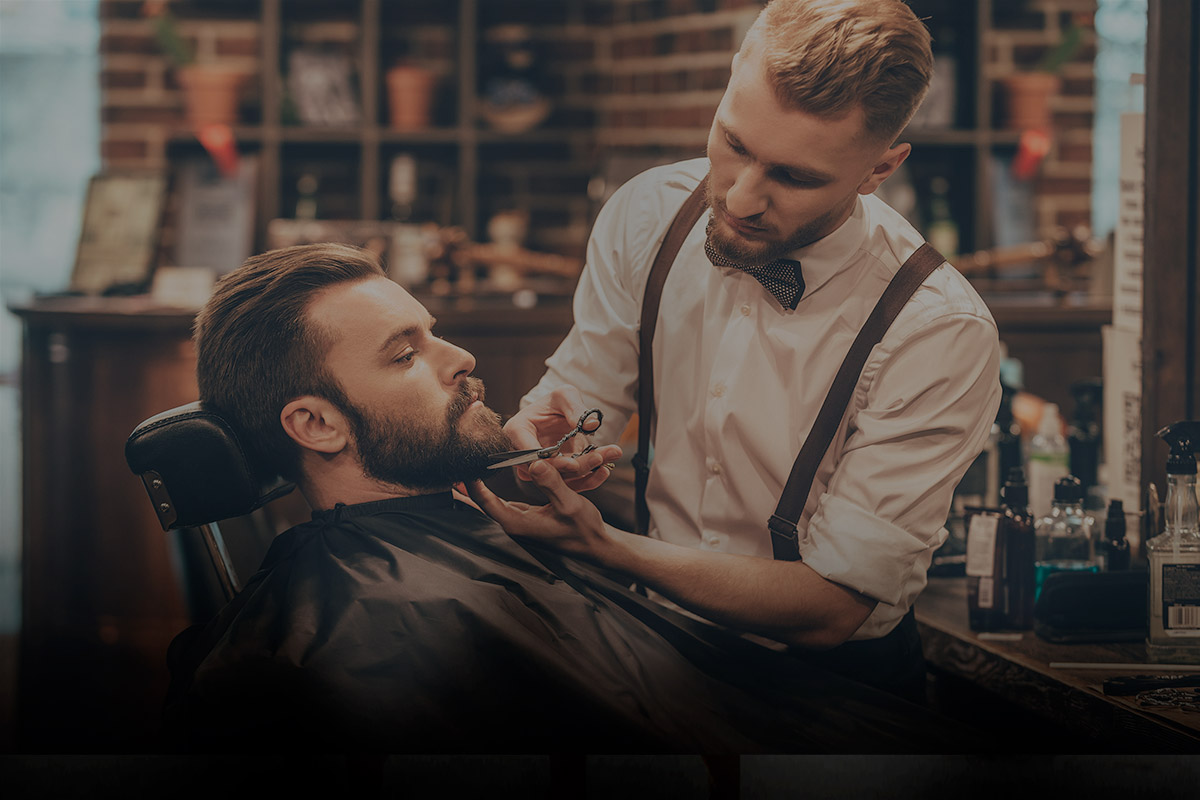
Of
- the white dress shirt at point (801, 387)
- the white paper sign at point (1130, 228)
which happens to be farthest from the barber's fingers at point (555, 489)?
the white paper sign at point (1130, 228)

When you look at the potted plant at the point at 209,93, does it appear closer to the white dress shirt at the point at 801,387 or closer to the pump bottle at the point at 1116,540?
the white dress shirt at the point at 801,387

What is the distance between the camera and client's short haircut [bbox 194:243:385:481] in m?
1.28

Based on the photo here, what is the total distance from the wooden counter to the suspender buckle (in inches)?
18.0

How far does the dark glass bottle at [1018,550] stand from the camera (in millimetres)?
1609

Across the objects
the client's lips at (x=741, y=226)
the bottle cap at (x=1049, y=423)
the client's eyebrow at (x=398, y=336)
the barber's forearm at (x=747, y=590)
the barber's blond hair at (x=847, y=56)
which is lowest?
the barber's forearm at (x=747, y=590)

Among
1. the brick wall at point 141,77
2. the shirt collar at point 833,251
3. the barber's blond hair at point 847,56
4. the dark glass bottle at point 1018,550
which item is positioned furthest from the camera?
the brick wall at point 141,77

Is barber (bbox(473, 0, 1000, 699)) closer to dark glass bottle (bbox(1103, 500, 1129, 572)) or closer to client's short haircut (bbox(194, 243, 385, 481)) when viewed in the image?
client's short haircut (bbox(194, 243, 385, 481))

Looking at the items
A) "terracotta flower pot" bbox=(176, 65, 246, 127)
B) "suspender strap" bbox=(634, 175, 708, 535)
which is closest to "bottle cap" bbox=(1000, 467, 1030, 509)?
"suspender strap" bbox=(634, 175, 708, 535)

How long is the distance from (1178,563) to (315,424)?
1.19 meters

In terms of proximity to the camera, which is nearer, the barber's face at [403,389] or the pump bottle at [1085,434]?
the barber's face at [403,389]

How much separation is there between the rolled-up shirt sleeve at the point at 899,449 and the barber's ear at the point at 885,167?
160 mm

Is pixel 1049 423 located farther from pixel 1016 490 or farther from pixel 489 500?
pixel 489 500

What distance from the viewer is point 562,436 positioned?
1.38 meters

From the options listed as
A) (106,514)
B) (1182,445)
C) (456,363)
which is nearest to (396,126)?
(106,514)
